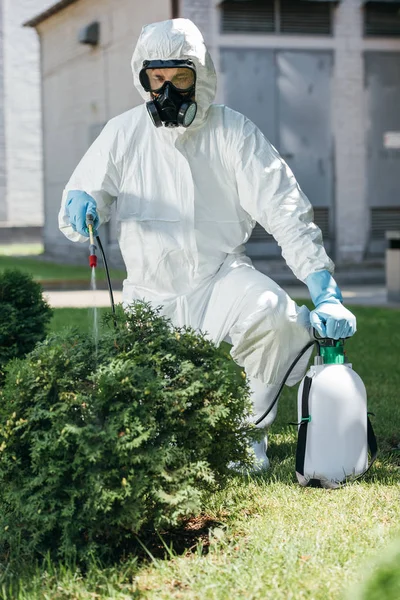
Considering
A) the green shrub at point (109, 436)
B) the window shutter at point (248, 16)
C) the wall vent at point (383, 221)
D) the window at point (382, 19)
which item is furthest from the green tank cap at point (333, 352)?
the window at point (382, 19)

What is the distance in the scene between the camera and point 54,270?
18.3 metres

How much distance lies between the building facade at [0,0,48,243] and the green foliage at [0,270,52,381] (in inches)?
1021

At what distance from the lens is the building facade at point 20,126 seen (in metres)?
30.7

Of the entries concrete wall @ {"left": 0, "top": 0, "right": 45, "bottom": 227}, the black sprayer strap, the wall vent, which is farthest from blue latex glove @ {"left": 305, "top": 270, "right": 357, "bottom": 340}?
concrete wall @ {"left": 0, "top": 0, "right": 45, "bottom": 227}

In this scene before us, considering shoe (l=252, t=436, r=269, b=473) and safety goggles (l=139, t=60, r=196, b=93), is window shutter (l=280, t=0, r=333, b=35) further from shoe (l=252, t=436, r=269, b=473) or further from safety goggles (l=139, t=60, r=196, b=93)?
shoe (l=252, t=436, r=269, b=473)

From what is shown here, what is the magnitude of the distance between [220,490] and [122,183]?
1504mm

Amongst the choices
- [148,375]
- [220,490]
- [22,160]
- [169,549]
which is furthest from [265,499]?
[22,160]

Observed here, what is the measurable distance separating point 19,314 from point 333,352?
1707mm

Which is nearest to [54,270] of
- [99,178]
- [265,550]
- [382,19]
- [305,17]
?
[305,17]

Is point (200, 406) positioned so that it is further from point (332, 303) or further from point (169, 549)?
point (332, 303)

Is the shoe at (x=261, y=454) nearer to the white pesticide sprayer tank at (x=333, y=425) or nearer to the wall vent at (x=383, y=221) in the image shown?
the white pesticide sprayer tank at (x=333, y=425)

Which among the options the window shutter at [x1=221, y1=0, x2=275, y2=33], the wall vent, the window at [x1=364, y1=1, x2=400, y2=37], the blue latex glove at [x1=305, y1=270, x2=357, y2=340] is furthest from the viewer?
the wall vent

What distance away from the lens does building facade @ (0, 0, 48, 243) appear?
30.7 m

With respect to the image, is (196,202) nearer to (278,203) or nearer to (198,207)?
(198,207)
